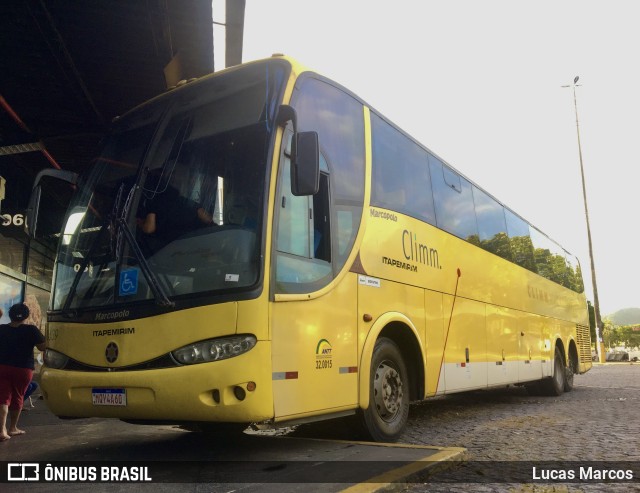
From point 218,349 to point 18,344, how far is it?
11.5 ft

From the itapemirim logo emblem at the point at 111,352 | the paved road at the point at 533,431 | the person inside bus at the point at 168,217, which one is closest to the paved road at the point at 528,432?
the paved road at the point at 533,431

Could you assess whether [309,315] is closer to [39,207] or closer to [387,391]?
[387,391]

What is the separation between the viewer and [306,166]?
4738 millimetres

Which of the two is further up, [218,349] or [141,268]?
[141,268]

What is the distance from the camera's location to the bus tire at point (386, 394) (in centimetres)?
575

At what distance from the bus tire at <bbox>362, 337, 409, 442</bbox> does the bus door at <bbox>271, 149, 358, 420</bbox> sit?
0.45 m

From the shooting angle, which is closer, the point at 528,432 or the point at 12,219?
the point at 528,432

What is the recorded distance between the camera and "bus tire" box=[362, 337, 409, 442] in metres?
5.75

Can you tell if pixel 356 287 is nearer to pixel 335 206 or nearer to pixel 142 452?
pixel 335 206

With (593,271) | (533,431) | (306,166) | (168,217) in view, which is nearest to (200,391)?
(168,217)

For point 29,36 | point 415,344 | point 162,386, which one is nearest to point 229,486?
point 162,386

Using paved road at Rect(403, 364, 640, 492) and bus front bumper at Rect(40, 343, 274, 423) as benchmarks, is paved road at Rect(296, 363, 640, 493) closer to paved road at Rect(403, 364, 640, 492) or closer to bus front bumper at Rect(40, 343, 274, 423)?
paved road at Rect(403, 364, 640, 492)

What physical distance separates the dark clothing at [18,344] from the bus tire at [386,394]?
3815 mm

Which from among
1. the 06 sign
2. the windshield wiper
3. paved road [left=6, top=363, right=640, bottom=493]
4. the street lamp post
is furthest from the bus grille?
the street lamp post
